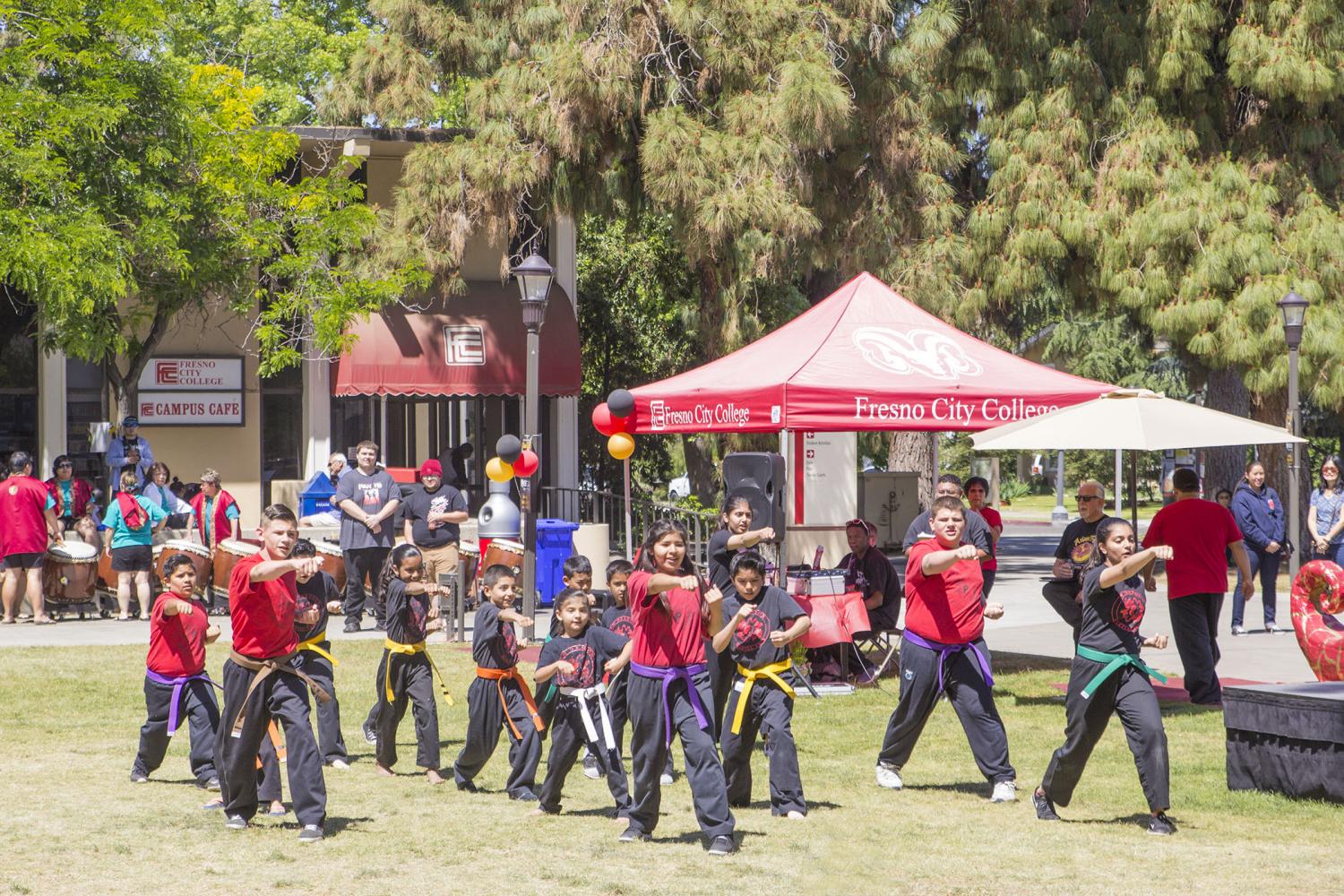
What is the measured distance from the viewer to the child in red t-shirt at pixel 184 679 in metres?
8.88

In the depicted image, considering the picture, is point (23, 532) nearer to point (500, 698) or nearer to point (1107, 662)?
point (500, 698)

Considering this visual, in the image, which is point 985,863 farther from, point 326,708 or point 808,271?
point 808,271

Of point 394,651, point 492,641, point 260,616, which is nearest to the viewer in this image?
point 260,616

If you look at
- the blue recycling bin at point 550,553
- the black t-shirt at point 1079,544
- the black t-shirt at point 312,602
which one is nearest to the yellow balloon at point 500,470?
the blue recycling bin at point 550,553

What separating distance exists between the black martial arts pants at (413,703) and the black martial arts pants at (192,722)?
96 centimetres

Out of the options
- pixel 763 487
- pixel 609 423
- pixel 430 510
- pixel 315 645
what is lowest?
pixel 315 645

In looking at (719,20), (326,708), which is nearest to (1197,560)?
(326,708)

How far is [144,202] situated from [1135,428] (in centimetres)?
1246

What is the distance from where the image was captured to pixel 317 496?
71.3 feet

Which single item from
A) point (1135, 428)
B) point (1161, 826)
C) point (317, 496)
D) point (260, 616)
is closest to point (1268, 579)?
point (1135, 428)

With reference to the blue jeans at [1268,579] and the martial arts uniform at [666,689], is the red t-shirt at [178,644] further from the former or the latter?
the blue jeans at [1268,579]

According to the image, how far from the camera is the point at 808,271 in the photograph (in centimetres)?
2609

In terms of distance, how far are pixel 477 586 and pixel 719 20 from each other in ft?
27.9

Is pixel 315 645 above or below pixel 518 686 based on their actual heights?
above
